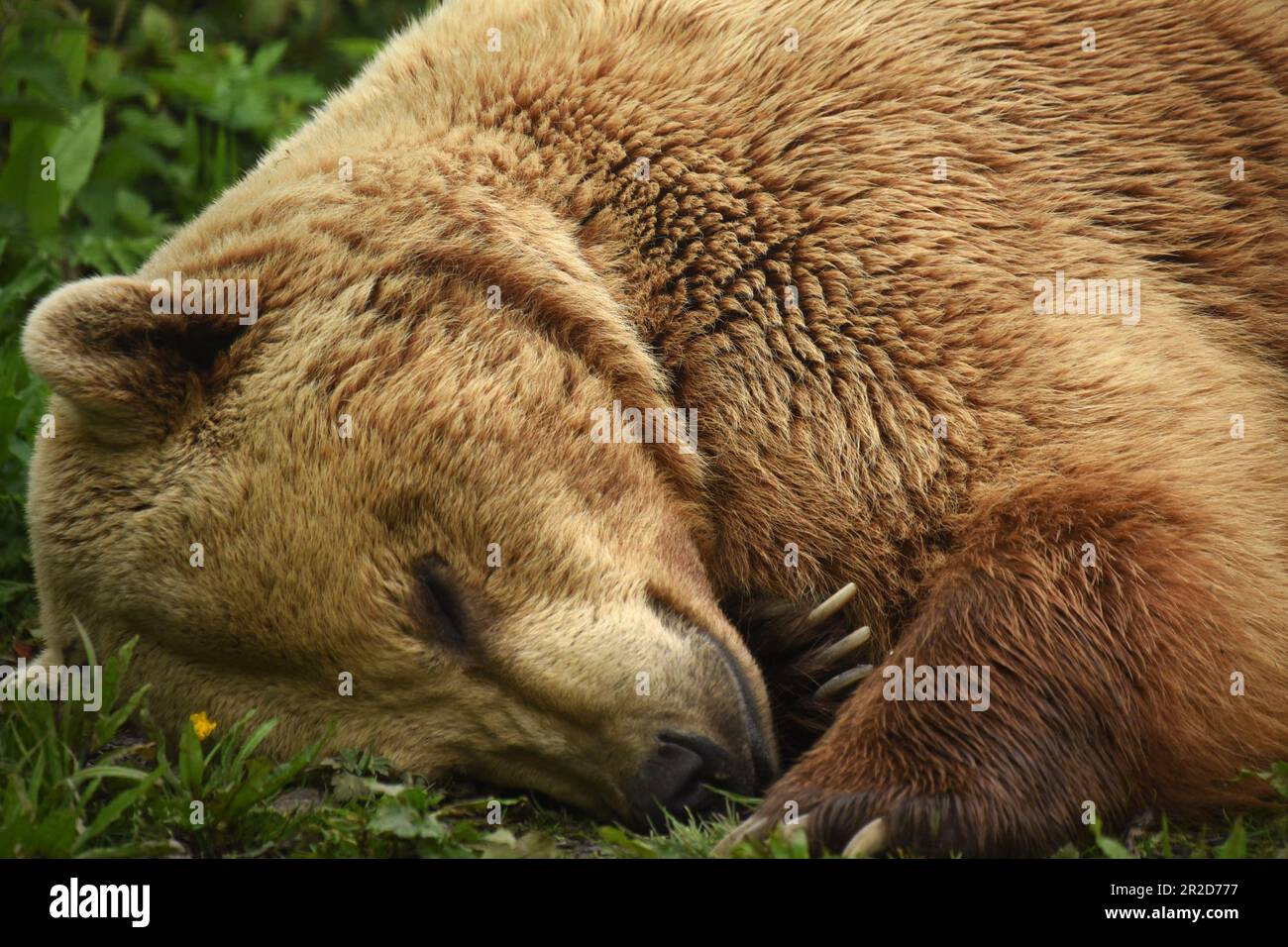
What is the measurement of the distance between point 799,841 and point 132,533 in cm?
178

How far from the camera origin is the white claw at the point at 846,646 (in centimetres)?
381

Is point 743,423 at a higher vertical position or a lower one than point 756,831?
higher

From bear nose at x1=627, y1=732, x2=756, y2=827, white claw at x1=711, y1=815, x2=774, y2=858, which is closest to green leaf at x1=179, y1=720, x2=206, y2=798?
bear nose at x1=627, y1=732, x2=756, y2=827

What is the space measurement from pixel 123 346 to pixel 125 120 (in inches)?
147

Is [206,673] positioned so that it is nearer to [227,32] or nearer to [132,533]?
[132,533]

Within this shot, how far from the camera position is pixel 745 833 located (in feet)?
10.8

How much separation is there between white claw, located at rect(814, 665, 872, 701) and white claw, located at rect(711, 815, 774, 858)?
600mm

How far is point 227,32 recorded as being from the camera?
25.1ft

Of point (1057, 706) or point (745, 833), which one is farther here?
point (1057, 706)

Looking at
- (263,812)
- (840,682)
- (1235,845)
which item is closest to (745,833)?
(840,682)

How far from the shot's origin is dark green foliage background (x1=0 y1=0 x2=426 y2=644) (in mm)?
5320

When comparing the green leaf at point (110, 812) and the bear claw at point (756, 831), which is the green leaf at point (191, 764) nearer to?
the green leaf at point (110, 812)

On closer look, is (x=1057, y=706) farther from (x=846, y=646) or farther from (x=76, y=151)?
(x=76, y=151)

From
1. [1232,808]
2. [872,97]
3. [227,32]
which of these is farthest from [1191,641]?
[227,32]
